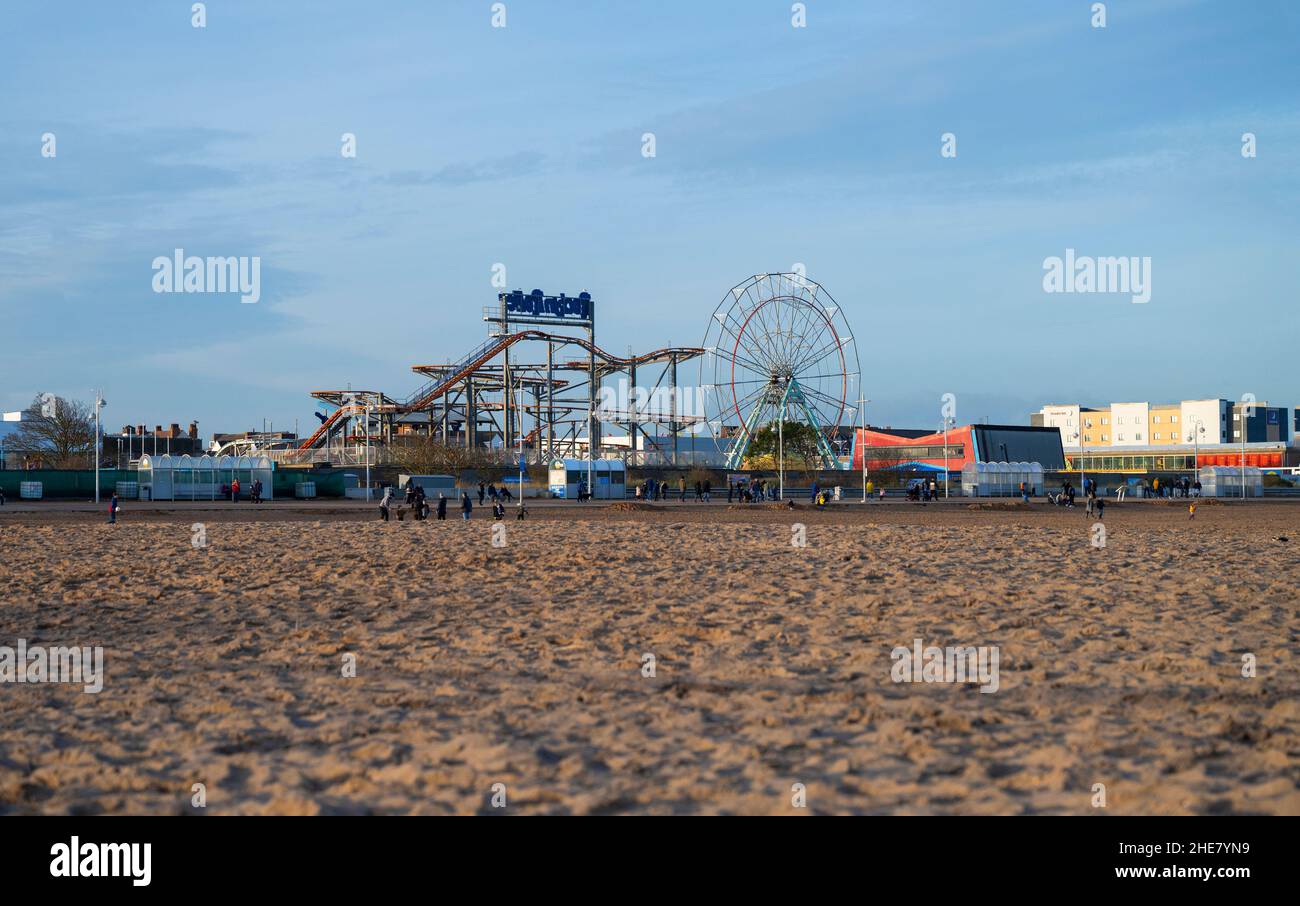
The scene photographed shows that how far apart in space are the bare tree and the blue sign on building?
32.4m

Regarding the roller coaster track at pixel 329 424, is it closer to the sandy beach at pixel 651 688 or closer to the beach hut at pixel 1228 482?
the beach hut at pixel 1228 482

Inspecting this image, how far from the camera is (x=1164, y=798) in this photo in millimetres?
6695

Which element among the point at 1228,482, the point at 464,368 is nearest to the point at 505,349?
the point at 464,368

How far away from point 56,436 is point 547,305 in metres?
36.7

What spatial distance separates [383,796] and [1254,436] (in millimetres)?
177778

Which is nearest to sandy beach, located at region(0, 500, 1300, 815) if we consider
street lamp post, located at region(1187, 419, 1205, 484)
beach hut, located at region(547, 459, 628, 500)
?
beach hut, located at region(547, 459, 628, 500)

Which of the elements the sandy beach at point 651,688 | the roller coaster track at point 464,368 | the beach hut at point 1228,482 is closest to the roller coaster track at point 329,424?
the roller coaster track at point 464,368

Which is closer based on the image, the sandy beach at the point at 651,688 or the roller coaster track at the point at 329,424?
the sandy beach at the point at 651,688

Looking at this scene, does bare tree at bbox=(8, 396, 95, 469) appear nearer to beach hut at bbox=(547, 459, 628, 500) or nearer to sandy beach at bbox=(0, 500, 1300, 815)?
beach hut at bbox=(547, 459, 628, 500)

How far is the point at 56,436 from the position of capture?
85062 mm

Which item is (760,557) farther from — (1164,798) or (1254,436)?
(1254,436)

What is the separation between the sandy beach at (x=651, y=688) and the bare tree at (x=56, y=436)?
236 feet

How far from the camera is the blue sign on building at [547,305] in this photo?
262 ft
